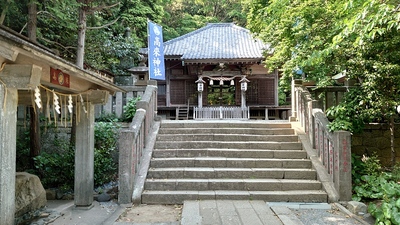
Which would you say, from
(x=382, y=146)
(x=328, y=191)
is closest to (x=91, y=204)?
(x=328, y=191)

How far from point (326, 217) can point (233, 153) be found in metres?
2.53

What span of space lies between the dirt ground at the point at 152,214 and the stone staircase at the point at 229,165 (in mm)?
214

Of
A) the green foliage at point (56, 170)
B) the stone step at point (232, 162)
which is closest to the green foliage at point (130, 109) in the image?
the green foliage at point (56, 170)

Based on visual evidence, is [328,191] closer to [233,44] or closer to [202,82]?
[202,82]

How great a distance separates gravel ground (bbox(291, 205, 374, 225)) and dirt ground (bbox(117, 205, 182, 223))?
2.10 metres

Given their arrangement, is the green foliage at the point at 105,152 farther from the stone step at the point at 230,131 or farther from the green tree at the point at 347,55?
the green tree at the point at 347,55

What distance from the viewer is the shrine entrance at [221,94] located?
55.3ft

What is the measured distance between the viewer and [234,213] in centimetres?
433

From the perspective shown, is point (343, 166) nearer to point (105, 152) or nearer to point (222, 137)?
point (222, 137)

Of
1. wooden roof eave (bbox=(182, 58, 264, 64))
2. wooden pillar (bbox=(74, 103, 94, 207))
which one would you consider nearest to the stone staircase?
wooden pillar (bbox=(74, 103, 94, 207))

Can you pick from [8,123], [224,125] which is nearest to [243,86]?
[224,125]

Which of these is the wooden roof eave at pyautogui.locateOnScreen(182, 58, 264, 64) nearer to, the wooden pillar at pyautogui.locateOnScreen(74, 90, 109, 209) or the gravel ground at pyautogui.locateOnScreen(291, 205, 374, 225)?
the wooden pillar at pyautogui.locateOnScreen(74, 90, 109, 209)

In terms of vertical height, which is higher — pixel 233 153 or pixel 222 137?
pixel 222 137

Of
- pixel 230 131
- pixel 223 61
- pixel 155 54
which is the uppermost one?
pixel 223 61
